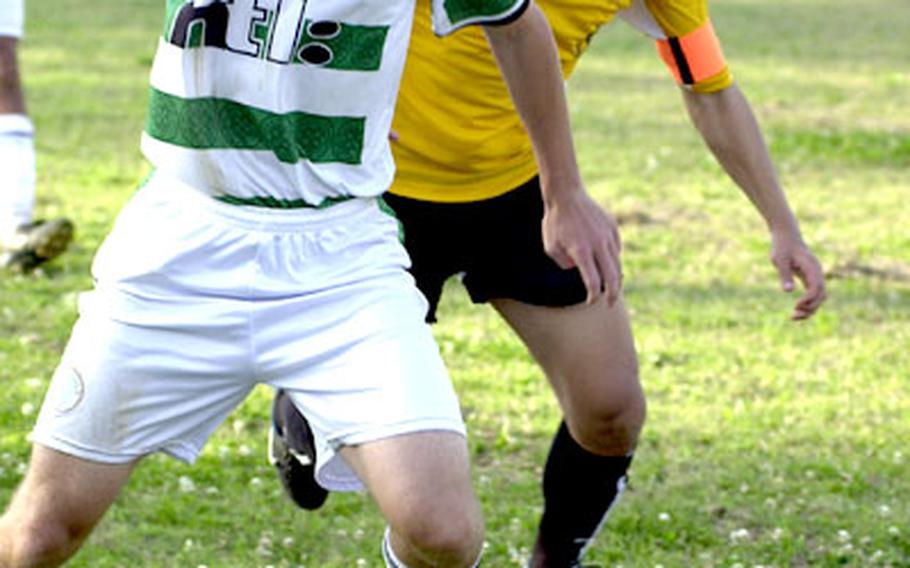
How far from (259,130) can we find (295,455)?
1543 mm

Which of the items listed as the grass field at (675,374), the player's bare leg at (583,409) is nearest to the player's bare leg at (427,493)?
the player's bare leg at (583,409)

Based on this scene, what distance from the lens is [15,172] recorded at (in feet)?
26.6

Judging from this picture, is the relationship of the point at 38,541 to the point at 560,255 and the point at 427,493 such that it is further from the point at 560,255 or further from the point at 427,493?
the point at 560,255

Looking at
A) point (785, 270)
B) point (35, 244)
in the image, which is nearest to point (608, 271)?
point (785, 270)

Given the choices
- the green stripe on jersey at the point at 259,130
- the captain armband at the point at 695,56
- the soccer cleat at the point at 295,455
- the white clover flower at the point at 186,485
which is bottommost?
the white clover flower at the point at 186,485

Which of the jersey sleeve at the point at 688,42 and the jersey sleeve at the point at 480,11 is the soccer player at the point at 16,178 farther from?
the jersey sleeve at the point at 480,11

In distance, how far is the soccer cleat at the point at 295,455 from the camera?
525 cm

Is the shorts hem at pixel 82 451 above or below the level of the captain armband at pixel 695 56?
below

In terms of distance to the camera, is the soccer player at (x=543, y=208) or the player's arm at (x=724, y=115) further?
the player's arm at (x=724, y=115)

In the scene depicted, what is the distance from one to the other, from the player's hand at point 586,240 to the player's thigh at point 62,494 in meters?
1.06

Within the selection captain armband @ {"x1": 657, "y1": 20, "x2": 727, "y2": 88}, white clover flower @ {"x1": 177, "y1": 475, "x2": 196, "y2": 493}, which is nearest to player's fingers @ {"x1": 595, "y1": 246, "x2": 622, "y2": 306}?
captain armband @ {"x1": 657, "y1": 20, "x2": 727, "y2": 88}

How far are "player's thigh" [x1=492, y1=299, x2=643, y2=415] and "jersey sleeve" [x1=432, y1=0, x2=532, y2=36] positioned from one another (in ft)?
3.74

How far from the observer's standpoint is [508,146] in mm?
4965

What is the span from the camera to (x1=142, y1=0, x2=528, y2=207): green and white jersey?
3.90 m
